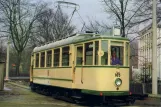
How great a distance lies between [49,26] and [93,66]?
41075mm

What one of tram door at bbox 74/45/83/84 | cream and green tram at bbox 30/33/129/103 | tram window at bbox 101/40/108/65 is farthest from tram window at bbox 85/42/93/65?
tram window at bbox 101/40/108/65

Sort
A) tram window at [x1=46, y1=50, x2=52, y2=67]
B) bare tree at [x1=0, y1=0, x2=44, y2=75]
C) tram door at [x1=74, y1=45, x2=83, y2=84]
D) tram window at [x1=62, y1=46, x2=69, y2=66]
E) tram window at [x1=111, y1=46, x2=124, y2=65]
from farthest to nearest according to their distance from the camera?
bare tree at [x1=0, y1=0, x2=44, y2=75]
tram window at [x1=46, y1=50, x2=52, y2=67]
tram window at [x1=62, y1=46, x2=69, y2=66]
tram door at [x1=74, y1=45, x2=83, y2=84]
tram window at [x1=111, y1=46, x2=124, y2=65]

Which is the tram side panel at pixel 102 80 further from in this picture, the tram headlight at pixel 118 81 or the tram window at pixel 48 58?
the tram window at pixel 48 58

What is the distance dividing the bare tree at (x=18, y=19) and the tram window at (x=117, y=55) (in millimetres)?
38974

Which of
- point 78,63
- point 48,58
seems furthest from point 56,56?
point 78,63

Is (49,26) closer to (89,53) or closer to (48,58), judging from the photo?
(48,58)

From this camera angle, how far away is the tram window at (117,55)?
15174 mm

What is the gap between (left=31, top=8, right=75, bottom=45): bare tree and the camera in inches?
2143

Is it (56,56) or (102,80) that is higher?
(56,56)

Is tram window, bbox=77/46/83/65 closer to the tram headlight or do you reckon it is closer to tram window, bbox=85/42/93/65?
tram window, bbox=85/42/93/65

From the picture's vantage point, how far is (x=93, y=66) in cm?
1510

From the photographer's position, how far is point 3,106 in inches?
606

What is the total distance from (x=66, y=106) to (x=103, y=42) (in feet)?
11.2

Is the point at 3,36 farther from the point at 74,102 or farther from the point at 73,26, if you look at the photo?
the point at 74,102
